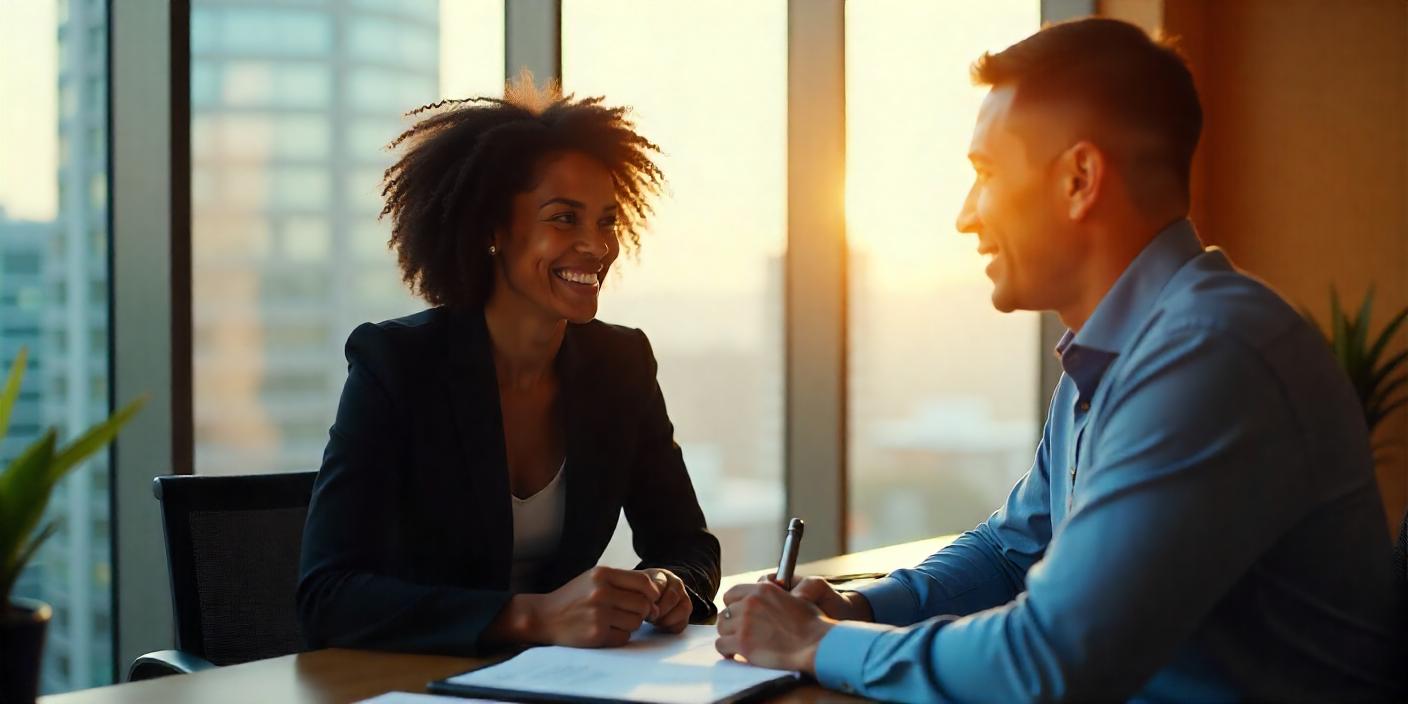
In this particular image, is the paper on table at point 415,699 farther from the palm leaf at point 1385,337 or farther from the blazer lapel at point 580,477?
the palm leaf at point 1385,337

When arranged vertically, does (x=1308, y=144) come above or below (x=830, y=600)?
above

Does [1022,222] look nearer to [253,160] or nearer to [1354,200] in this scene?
[253,160]

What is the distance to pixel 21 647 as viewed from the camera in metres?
1.06

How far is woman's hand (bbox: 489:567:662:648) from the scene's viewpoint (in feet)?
5.15

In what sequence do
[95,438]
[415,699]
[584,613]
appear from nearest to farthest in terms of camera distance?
[95,438]
[415,699]
[584,613]

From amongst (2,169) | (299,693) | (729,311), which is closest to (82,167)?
(2,169)

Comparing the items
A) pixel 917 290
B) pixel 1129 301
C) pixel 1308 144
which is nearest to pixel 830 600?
pixel 1129 301

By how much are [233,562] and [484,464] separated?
1.48 ft

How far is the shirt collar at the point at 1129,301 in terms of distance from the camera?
139 cm

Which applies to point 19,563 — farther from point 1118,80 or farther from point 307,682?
point 1118,80

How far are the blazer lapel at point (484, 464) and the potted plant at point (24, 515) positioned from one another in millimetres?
968

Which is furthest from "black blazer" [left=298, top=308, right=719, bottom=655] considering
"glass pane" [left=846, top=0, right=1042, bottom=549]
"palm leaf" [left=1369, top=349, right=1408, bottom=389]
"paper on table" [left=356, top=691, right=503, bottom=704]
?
"palm leaf" [left=1369, top=349, right=1408, bottom=389]

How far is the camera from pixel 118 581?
2758 millimetres

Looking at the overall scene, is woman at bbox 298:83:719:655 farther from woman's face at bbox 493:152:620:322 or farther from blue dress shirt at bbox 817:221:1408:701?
blue dress shirt at bbox 817:221:1408:701
